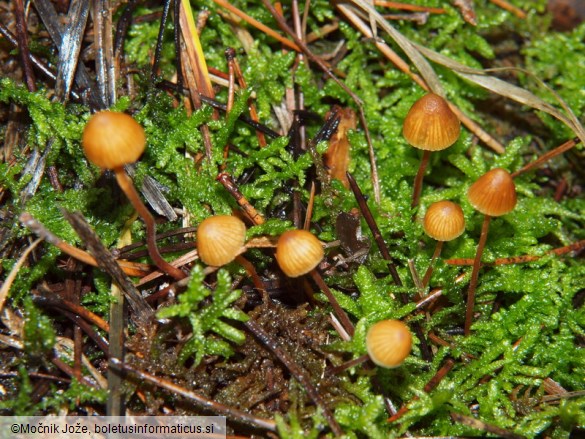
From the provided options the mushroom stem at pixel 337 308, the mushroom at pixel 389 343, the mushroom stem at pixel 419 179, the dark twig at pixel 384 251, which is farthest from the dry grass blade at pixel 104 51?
the mushroom at pixel 389 343

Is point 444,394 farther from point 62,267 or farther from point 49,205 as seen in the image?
point 49,205

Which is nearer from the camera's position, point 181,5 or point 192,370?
point 192,370

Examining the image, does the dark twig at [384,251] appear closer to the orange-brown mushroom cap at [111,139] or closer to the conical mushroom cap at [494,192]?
the conical mushroom cap at [494,192]

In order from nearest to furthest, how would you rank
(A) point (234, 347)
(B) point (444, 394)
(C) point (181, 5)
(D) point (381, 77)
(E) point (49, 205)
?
(B) point (444, 394), (A) point (234, 347), (E) point (49, 205), (C) point (181, 5), (D) point (381, 77)

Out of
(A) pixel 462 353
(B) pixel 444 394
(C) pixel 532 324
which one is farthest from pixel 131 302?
(C) pixel 532 324

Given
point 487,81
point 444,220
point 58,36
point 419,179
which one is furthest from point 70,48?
point 487,81
